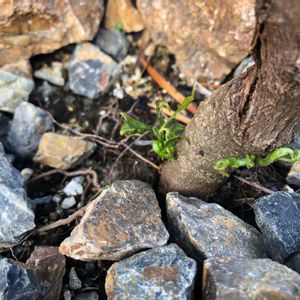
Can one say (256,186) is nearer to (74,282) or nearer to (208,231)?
(208,231)

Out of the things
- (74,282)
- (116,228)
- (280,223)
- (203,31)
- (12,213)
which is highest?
(203,31)

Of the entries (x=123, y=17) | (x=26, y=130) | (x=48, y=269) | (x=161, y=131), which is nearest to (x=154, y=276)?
(x=48, y=269)

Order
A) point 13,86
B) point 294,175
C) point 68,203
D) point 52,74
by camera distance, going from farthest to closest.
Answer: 1. point 52,74
2. point 13,86
3. point 68,203
4. point 294,175

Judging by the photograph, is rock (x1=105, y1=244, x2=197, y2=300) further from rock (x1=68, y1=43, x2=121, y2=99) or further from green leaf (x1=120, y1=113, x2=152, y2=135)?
rock (x1=68, y1=43, x2=121, y2=99)

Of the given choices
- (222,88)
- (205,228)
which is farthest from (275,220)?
(222,88)

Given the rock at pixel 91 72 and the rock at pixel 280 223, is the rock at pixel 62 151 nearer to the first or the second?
the rock at pixel 91 72

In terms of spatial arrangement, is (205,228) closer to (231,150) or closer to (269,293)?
(231,150)

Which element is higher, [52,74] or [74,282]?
[52,74]
